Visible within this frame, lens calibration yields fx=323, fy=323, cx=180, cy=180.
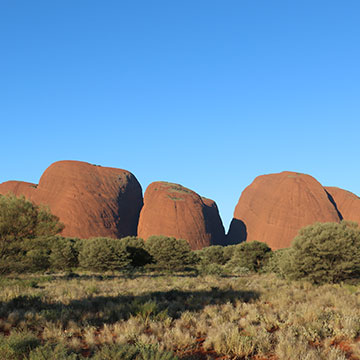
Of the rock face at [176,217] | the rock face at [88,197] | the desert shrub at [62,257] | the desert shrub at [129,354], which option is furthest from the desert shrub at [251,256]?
the rock face at [88,197]

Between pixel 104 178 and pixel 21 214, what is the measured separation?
6459 centimetres

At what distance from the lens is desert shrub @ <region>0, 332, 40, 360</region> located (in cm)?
534

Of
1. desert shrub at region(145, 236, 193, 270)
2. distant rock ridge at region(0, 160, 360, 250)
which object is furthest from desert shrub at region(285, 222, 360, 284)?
distant rock ridge at region(0, 160, 360, 250)

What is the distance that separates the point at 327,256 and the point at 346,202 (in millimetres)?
86599

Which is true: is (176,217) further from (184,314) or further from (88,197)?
(184,314)

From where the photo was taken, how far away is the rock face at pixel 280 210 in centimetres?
8281

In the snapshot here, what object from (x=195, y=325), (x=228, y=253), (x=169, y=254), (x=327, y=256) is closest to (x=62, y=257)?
(x=169, y=254)

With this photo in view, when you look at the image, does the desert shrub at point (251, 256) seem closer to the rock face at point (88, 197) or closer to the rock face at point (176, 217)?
the rock face at point (176, 217)

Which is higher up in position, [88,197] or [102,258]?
[88,197]

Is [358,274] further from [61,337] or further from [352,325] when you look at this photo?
[61,337]

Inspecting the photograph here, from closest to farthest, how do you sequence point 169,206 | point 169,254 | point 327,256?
point 327,256 < point 169,254 < point 169,206

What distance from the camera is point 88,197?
75812mm

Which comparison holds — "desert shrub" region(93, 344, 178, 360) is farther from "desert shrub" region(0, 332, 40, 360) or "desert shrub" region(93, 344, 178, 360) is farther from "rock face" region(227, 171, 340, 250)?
"rock face" region(227, 171, 340, 250)

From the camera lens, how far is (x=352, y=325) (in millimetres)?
7727
